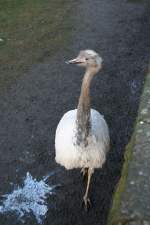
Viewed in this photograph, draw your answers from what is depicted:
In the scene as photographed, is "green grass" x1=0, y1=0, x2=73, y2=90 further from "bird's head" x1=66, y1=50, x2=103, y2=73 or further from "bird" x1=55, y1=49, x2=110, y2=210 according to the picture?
"bird's head" x1=66, y1=50, x2=103, y2=73

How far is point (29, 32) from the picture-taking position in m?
8.43

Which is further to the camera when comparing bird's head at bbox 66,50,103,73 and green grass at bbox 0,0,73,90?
green grass at bbox 0,0,73,90

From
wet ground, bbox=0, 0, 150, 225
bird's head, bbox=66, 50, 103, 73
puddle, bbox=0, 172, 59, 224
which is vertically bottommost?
puddle, bbox=0, 172, 59, 224

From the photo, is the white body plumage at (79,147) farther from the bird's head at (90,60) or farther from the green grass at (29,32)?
the green grass at (29,32)

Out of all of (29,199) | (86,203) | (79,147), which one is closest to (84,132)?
(79,147)

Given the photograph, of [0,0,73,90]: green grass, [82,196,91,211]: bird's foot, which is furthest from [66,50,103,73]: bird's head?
[0,0,73,90]: green grass

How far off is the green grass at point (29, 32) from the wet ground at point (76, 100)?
0.11 m

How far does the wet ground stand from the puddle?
64 millimetres

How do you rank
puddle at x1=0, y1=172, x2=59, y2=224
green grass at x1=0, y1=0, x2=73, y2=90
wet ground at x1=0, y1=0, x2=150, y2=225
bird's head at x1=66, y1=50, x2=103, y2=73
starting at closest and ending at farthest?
bird's head at x1=66, y1=50, x2=103, y2=73 < puddle at x1=0, y1=172, x2=59, y2=224 < wet ground at x1=0, y1=0, x2=150, y2=225 < green grass at x1=0, y1=0, x2=73, y2=90

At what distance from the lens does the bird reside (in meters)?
4.15

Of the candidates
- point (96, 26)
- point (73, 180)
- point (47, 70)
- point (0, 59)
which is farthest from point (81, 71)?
point (73, 180)

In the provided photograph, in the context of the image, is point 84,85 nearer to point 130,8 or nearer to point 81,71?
point 81,71

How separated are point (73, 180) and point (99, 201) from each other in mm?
412

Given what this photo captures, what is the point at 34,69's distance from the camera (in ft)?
24.0
